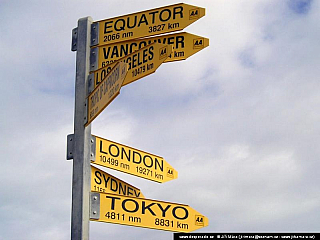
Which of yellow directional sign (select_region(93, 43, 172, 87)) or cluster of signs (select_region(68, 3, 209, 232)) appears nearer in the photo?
yellow directional sign (select_region(93, 43, 172, 87))

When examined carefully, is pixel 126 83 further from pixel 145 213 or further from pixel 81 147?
pixel 145 213

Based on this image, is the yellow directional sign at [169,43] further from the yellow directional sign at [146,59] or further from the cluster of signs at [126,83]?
the yellow directional sign at [146,59]

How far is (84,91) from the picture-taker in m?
6.92

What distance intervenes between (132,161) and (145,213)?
764 mm

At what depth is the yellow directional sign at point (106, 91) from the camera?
5602 mm

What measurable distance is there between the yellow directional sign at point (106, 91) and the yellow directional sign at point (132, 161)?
41 centimetres

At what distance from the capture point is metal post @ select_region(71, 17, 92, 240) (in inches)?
249

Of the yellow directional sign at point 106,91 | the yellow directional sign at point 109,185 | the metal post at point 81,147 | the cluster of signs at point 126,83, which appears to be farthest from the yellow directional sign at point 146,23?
the yellow directional sign at point 109,185

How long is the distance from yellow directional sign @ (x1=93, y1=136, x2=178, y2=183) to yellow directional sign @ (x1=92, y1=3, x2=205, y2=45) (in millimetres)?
1373

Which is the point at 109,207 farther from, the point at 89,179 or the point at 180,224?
the point at 180,224

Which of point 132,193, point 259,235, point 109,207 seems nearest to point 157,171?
point 132,193

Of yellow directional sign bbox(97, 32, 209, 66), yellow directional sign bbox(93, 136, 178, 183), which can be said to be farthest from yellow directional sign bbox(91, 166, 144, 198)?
yellow directional sign bbox(97, 32, 209, 66)

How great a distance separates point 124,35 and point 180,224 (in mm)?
2485

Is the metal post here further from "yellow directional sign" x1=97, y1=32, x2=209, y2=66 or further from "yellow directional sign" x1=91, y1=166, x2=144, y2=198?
"yellow directional sign" x1=97, y1=32, x2=209, y2=66
